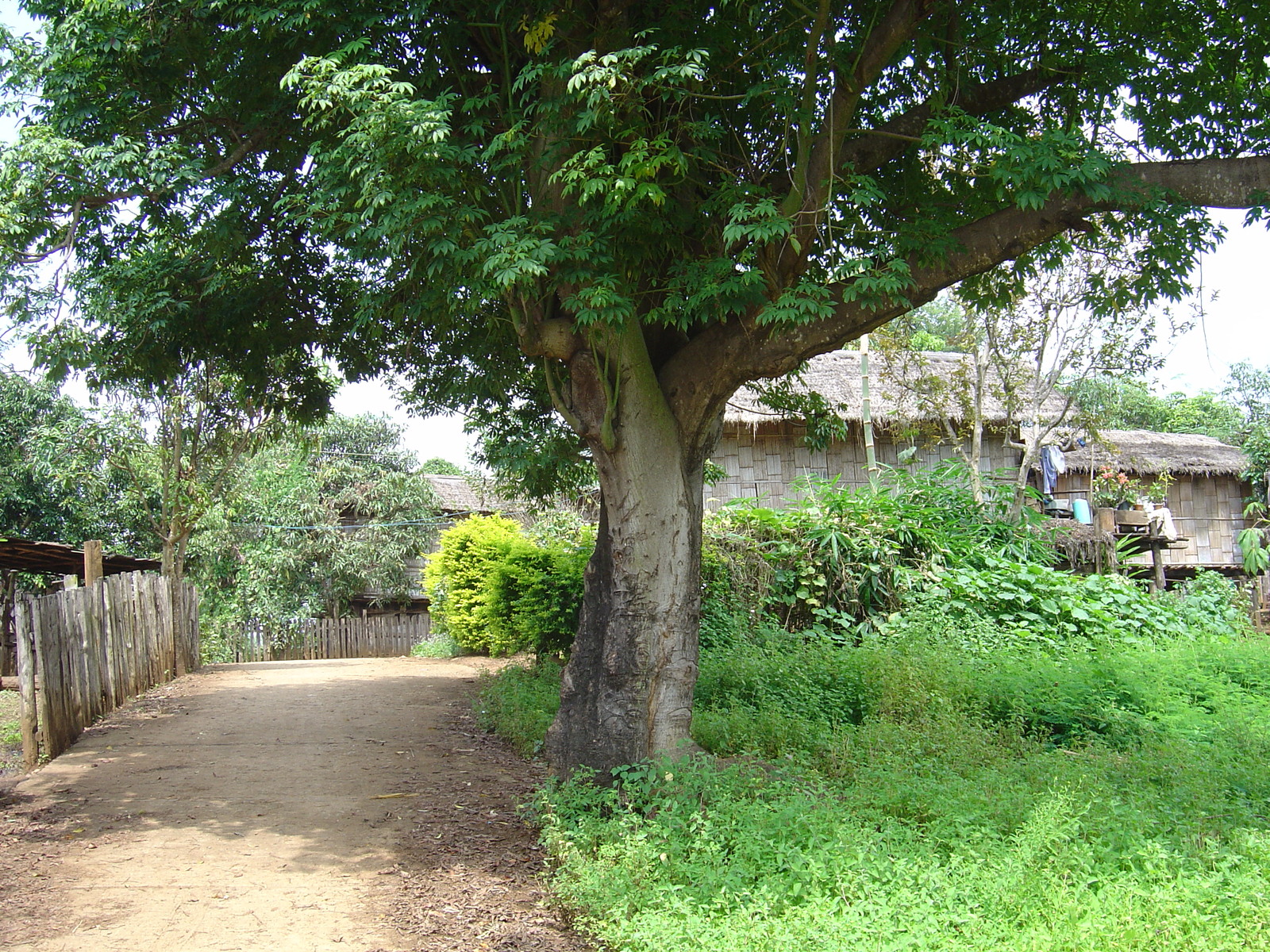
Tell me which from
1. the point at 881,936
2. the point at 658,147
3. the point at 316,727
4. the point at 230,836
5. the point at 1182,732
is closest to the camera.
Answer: the point at 881,936

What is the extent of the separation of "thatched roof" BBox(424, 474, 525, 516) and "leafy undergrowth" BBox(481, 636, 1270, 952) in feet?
55.9

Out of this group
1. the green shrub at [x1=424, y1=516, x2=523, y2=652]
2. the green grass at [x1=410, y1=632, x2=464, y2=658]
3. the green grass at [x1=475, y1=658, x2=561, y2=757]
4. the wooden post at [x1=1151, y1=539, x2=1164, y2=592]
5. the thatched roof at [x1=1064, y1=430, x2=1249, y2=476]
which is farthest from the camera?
the thatched roof at [x1=1064, y1=430, x2=1249, y2=476]

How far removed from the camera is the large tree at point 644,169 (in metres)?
5.75

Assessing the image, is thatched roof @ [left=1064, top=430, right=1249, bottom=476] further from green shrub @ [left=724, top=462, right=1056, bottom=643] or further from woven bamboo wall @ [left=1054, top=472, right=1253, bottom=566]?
green shrub @ [left=724, top=462, right=1056, bottom=643]

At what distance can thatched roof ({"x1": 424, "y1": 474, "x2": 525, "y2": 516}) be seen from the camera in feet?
85.1

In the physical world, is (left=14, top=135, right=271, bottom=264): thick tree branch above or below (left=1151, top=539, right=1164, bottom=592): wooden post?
above

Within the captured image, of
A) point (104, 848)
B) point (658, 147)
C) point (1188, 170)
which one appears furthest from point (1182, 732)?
point (104, 848)

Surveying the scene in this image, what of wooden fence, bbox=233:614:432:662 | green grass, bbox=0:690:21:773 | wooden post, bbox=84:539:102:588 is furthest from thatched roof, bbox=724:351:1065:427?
wooden fence, bbox=233:614:432:662

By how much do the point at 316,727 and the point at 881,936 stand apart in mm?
7419

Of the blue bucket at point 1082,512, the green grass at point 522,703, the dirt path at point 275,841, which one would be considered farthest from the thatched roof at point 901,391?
the dirt path at point 275,841

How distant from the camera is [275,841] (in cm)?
623

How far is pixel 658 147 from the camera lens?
5730mm

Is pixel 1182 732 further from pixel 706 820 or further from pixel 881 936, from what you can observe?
pixel 881 936

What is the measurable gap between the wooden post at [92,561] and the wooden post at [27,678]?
3256 millimetres
